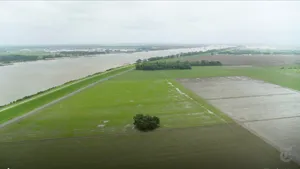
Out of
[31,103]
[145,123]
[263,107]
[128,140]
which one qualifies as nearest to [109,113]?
[145,123]

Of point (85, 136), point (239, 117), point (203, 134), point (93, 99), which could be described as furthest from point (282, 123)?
point (93, 99)

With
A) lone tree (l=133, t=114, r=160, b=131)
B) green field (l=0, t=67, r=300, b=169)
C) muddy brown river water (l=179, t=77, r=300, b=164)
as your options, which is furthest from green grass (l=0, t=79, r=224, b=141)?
muddy brown river water (l=179, t=77, r=300, b=164)

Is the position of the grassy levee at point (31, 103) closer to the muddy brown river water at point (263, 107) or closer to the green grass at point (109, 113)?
the green grass at point (109, 113)

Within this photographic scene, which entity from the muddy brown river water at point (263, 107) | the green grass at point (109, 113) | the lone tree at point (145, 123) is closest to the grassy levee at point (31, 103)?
the green grass at point (109, 113)

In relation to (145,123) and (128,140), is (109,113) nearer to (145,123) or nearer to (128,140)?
(145,123)

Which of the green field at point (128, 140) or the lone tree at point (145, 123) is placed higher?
the lone tree at point (145, 123)

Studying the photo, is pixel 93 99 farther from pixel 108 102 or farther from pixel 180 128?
pixel 180 128

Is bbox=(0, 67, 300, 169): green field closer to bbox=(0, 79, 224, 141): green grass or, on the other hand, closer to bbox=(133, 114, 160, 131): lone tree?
bbox=(0, 79, 224, 141): green grass

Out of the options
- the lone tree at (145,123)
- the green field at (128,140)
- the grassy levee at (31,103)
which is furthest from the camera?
the grassy levee at (31,103)
